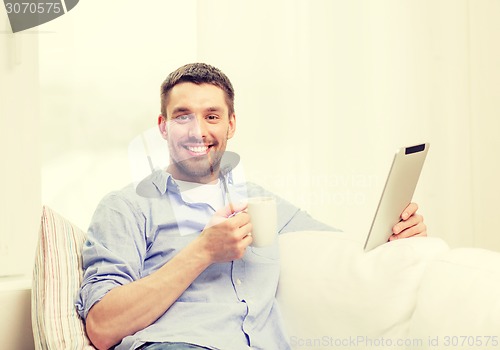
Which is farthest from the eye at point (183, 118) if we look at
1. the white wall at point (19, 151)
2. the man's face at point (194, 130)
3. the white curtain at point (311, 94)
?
the white curtain at point (311, 94)

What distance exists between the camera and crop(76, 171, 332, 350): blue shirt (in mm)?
1371

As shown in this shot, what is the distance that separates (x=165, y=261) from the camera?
148cm

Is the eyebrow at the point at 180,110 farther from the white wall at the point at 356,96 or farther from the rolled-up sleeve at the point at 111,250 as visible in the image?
the white wall at the point at 356,96

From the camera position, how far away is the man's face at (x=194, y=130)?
1591 mm

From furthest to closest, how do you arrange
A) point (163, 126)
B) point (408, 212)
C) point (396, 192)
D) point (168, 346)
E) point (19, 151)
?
point (19, 151), point (163, 126), point (408, 212), point (396, 192), point (168, 346)

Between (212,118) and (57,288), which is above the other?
(212,118)

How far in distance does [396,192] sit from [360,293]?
0.24 meters

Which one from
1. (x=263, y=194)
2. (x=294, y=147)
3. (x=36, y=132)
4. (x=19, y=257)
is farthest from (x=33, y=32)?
(x=294, y=147)

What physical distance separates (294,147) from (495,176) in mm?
1106

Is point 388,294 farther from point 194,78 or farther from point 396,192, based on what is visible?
point 194,78

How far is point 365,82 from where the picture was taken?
3027 mm

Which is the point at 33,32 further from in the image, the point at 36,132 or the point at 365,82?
the point at 365,82

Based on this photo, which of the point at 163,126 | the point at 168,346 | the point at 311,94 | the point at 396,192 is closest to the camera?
the point at 168,346

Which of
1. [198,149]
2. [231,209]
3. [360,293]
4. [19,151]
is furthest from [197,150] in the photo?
[19,151]
